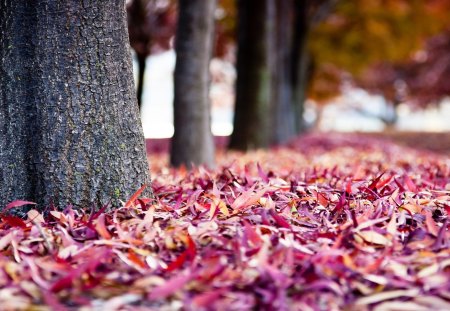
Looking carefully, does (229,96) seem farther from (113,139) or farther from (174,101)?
(113,139)

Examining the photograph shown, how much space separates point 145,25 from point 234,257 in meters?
16.2

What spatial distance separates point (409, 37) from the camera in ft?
69.4

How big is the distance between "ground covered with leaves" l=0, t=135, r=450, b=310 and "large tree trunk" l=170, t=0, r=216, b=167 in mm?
3656

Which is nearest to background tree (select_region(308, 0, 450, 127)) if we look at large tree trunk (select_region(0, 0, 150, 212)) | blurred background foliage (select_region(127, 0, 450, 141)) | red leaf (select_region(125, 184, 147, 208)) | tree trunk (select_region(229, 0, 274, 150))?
blurred background foliage (select_region(127, 0, 450, 141))

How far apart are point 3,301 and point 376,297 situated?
4.35ft

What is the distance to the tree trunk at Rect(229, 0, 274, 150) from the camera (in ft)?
36.8

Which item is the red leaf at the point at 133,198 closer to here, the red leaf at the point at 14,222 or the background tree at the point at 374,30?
the red leaf at the point at 14,222

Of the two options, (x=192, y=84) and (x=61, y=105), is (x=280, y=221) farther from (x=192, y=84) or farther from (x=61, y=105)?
(x=192, y=84)

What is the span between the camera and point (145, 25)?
17766 millimetres

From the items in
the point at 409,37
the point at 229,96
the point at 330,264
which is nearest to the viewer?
the point at 330,264

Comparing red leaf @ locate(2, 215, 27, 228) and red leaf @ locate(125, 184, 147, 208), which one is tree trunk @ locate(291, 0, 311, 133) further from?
red leaf @ locate(2, 215, 27, 228)

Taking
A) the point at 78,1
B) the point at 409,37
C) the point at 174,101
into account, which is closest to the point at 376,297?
the point at 78,1

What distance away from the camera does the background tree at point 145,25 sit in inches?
688

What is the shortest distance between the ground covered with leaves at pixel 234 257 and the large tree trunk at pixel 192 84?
366 cm
